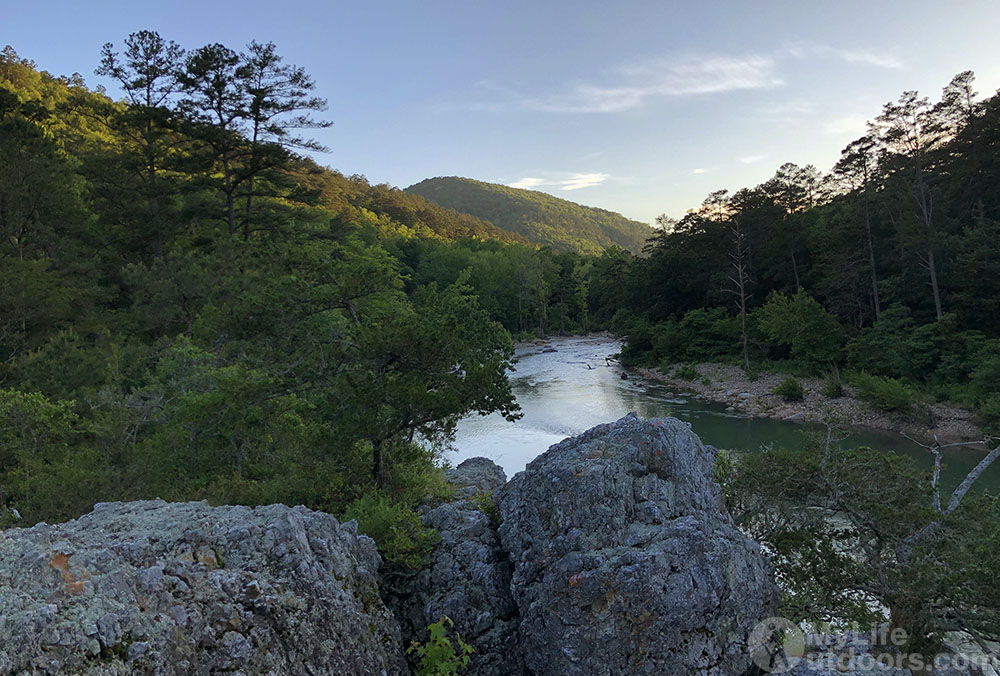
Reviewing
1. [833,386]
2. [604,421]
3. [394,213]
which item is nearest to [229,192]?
[604,421]

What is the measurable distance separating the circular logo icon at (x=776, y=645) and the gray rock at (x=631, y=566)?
0.42ft

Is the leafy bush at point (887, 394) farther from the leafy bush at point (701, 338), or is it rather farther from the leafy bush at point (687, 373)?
the leafy bush at point (701, 338)

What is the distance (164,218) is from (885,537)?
20835 mm

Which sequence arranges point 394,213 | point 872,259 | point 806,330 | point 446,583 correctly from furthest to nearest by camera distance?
point 394,213 → point 806,330 → point 872,259 → point 446,583

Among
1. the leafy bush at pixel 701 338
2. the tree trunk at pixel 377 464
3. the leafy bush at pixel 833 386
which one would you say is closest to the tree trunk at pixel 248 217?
the tree trunk at pixel 377 464

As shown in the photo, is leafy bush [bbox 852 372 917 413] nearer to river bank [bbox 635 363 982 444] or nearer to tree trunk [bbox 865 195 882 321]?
river bank [bbox 635 363 982 444]

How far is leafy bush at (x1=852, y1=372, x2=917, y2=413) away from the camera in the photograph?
18656 millimetres

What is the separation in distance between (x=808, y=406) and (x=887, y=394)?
322cm

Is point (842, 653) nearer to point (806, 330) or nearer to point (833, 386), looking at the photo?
point (833, 386)

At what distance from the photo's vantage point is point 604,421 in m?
21.4

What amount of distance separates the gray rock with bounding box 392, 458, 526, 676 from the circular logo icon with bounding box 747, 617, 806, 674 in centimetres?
250

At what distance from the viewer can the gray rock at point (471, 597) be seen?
6.07 m

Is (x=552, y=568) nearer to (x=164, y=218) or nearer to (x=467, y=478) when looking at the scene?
(x=467, y=478)

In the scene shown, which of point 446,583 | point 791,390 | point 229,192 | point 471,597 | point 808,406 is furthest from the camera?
point 791,390
